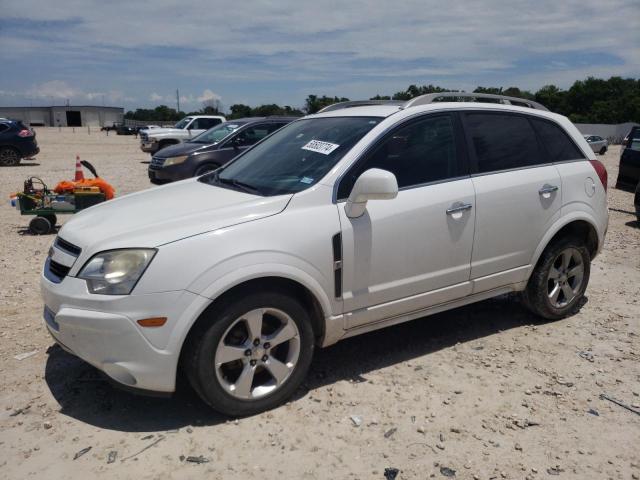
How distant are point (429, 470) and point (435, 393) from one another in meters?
0.80

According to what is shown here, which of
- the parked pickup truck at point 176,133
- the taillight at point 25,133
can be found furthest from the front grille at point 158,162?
the taillight at point 25,133

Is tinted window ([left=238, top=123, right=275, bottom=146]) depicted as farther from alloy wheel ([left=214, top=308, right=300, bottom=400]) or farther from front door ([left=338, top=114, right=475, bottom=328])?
alloy wheel ([left=214, top=308, right=300, bottom=400])

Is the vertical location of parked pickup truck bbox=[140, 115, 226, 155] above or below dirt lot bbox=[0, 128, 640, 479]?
above

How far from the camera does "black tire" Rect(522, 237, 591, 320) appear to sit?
4.52 meters

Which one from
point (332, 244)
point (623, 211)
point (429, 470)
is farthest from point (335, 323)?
point (623, 211)

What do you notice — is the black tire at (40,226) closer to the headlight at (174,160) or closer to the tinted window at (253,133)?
the headlight at (174,160)

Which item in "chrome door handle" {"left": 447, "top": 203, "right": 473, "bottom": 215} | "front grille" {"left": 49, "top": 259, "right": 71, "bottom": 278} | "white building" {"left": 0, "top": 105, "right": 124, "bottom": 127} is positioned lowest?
"front grille" {"left": 49, "top": 259, "right": 71, "bottom": 278}

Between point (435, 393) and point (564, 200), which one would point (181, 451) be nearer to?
point (435, 393)

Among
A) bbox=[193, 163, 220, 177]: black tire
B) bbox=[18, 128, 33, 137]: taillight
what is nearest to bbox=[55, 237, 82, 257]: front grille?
bbox=[193, 163, 220, 177]: black tire

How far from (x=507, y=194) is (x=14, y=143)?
18790 mm

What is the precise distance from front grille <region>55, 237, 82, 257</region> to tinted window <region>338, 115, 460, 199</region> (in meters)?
1.64

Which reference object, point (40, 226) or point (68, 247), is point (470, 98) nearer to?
point (68, 247)

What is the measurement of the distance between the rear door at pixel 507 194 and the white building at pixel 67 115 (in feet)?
372

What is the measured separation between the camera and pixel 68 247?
3316 mm
